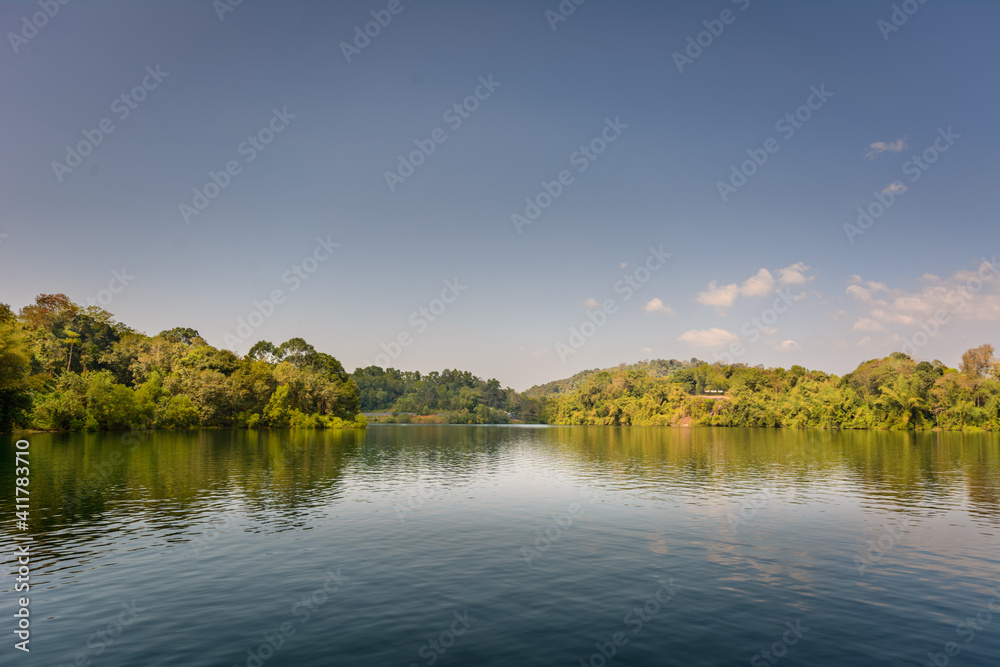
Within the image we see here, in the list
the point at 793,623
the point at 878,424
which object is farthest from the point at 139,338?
the point at 878,424

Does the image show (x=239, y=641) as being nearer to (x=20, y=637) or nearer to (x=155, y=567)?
(x=20, y=637)

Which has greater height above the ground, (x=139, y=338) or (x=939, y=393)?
(x=139, y=338)

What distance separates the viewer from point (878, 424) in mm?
140500

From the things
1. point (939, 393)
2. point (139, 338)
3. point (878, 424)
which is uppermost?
point (139, 338)

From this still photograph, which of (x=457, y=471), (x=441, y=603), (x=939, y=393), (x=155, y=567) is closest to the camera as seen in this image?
(x=441, y=603)

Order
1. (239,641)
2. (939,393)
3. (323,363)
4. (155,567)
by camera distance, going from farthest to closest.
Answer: (323,363) → (939,393) → (155,567) → (239,641)

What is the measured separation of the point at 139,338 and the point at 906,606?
164m
